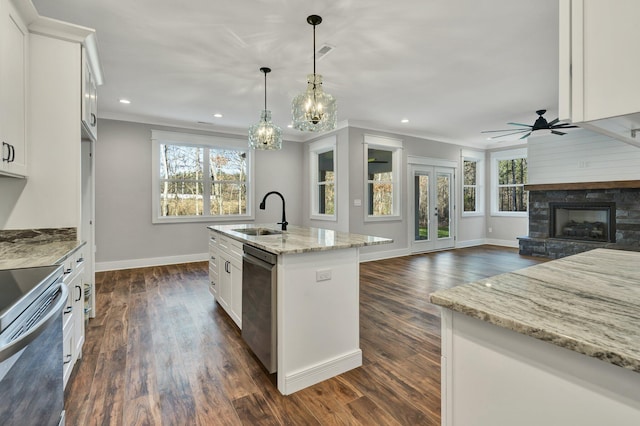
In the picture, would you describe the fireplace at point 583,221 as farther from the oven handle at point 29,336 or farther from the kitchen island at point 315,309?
the oven handle at point 29,336

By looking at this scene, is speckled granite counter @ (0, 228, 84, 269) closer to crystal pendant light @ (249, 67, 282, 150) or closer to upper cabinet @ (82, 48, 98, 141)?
upper cabinet @ (82, 48, 98, 141)

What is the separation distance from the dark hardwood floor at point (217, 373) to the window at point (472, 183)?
4869mm

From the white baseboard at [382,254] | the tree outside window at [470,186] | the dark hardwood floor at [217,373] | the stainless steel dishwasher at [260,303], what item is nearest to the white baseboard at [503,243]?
the tree outside window at [470,186]

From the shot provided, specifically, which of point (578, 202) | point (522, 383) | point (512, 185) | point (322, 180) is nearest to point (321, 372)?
point (522, 383)

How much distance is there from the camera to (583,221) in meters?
6.15

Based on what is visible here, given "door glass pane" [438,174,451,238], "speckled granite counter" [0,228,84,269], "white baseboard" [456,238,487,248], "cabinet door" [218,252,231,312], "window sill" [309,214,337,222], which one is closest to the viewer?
"speckled granite counter" [0,228,84,269]

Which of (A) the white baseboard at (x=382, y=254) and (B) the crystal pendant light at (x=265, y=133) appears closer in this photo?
(B) the crystal pendant light at (x=265, y=133)

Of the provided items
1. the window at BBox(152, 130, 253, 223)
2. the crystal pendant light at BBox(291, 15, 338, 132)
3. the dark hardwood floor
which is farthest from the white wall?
the crystal pendant light at BBox(291, 15, 338, 132)

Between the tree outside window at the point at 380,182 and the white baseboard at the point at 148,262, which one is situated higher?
the tree outside window at the point at 380,182

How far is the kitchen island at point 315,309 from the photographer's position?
6.35ft

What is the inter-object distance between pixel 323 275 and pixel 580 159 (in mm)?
6521

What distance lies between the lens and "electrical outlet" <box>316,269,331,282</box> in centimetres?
205

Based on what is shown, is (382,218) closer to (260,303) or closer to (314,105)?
(314,105)

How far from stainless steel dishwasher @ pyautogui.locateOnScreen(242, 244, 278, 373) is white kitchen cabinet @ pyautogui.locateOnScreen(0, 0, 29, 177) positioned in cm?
151
